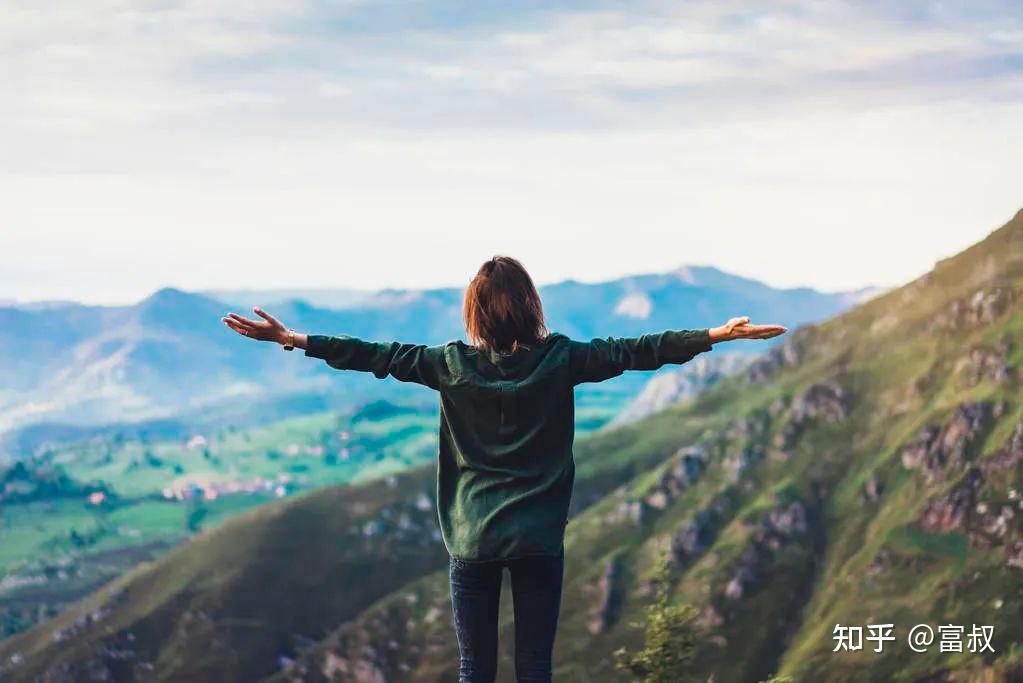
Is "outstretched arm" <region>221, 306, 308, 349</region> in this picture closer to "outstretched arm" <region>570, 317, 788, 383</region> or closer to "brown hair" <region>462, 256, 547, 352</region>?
"brown hair" <region>462, 256, 547, 352</region>

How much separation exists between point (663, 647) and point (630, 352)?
61.8 feet

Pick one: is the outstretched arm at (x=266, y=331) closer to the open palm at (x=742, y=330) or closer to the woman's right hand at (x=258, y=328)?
the woman's right hand at (x=258, y=328)

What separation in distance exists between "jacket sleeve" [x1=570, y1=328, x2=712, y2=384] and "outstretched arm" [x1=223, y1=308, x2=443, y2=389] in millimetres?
1672

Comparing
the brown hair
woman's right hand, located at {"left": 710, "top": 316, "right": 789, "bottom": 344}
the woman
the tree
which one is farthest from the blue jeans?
the tree

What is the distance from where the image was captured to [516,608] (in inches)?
555

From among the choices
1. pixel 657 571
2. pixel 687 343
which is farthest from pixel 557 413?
pixel 657 571

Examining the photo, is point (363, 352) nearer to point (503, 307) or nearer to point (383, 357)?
point (383, 357)

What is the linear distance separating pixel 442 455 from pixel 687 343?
3236 millimetres

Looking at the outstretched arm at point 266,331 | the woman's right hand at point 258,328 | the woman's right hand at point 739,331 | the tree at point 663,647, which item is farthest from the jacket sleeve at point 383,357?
the tree at point 663,647

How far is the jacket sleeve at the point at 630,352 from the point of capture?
44.9 ft

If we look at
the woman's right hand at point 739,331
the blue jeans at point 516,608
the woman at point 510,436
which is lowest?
the blue jeans at point 516,608

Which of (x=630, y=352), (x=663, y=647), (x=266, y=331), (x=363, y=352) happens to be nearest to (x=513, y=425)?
(x=630, y=352)

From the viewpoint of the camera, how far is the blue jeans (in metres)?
13.5

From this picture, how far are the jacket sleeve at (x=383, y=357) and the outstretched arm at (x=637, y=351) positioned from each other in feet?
5.48
